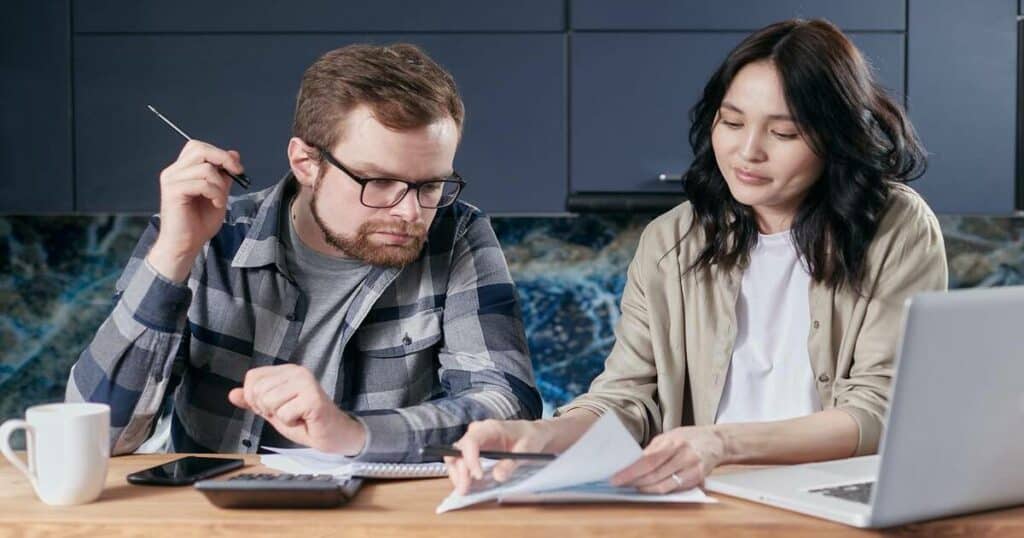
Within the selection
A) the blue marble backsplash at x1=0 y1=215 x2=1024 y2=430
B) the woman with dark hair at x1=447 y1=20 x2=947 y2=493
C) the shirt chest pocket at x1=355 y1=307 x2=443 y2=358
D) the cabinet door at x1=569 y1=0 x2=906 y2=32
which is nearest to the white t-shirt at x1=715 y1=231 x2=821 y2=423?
the woman with dark hair at x1=447 y1=20 x2=947 y2=493

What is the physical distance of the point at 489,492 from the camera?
1.22 m

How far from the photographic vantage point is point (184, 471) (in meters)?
1.37

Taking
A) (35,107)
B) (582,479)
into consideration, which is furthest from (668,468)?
(35,107)

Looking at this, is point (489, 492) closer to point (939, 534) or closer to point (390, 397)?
point (939, 534)

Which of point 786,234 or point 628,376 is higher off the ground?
point 786,234

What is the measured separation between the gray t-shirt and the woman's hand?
666 mm

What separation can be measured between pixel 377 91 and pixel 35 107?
140 cm

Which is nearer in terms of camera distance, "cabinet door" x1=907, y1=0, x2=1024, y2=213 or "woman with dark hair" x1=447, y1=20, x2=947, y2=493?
"woman with dark hair" x1=447, y1=20, x2=947, y2=493

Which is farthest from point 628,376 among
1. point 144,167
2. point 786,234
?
point 144,167

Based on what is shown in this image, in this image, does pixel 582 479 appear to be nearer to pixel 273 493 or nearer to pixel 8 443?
pixel 273 493

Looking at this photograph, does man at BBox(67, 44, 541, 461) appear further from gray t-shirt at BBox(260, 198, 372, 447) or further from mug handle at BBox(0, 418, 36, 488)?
mug handle at BBox(0, 418, 36, 488)

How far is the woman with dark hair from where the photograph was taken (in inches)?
72.2

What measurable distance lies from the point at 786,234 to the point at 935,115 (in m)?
1.03

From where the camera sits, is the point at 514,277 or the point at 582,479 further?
the point at 514,277
